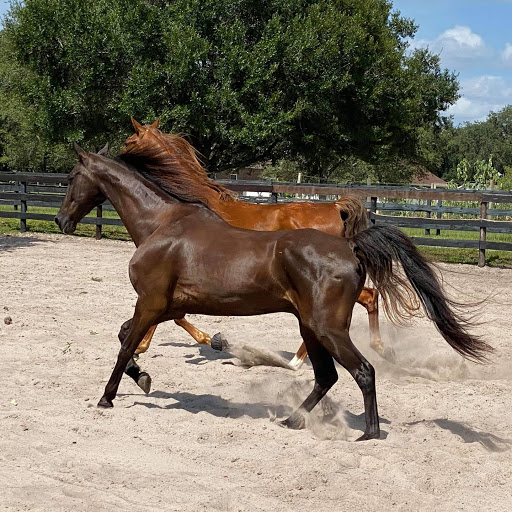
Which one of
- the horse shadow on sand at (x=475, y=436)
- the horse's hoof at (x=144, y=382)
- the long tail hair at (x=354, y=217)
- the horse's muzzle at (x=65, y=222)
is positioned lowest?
the horse shadow on sand at (x=475, y=436)

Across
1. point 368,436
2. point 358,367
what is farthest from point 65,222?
point 368,436

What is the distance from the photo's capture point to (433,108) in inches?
1633

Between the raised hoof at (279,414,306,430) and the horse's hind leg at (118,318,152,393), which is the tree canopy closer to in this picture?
the horse's hind leg at (118,318,152,393)

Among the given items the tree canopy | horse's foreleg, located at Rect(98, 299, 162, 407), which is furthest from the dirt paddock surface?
the tree canopy

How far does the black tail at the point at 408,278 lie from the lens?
476 centimetres

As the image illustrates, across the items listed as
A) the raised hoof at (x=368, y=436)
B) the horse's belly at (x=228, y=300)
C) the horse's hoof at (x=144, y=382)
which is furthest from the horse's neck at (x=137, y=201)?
the raised hoof at (x=368, y=436)

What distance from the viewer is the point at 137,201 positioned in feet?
18.6

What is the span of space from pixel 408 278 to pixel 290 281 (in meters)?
0.85

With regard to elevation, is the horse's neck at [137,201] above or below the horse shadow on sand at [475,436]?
above

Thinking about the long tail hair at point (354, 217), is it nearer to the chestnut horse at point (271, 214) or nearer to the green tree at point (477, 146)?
the chestnut horse at point (271, 214)

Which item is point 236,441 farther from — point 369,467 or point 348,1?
point 348,1

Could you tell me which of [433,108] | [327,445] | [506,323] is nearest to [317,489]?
[327,445]

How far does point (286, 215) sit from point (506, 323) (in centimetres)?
335

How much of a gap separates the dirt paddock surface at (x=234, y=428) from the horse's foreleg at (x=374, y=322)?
0.10 meters
